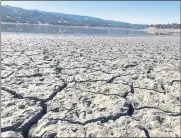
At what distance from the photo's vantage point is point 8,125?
2.83 meters

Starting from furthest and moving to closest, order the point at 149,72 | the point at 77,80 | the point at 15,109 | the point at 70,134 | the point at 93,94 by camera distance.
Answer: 1. the point at 149,72
2. the point at 77,80
3. the point at 93,94
4. the point at 15,109
5. the point at 70,134

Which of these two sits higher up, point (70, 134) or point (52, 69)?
point (52, 69)

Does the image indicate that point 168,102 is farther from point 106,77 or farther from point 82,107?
point 106,77

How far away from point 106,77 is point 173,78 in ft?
3.87

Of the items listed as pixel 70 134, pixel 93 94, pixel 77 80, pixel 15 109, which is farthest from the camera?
pixel 77 80

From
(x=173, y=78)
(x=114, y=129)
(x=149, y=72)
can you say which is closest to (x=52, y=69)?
(x=149, y=72)

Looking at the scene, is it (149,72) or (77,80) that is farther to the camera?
(149,72)

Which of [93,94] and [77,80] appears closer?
[93,94]

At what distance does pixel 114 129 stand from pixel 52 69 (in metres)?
3.11

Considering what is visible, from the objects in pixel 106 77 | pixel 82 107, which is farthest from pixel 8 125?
pixel 106 77

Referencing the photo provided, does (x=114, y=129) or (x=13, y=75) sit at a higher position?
(x=13, y=75)

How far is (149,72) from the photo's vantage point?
571 centimetres

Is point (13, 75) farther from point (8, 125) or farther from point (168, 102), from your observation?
point (168, 102)

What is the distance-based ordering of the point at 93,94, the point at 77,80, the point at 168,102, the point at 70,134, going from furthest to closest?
the point at 77,80 → the point at 93,94 → the point at 168,102 → the point at 70,134
